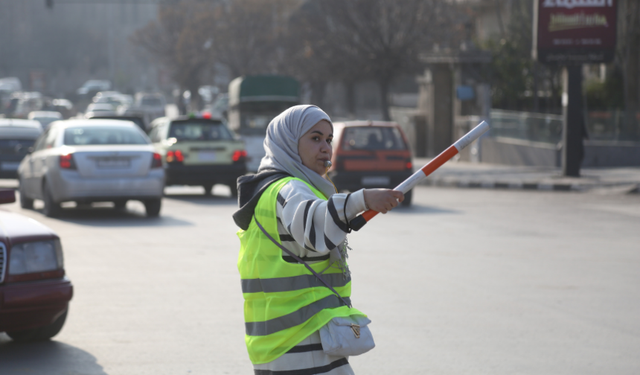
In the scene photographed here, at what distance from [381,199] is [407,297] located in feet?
17.4

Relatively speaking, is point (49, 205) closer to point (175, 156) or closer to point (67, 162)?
point (67, 162)

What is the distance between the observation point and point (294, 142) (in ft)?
10.7

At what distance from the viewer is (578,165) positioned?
22.4 m

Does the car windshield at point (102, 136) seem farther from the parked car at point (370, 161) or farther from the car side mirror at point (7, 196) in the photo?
the car side mirror at point (7, 196)

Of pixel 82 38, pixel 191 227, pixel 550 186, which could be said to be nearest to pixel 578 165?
pixel 550 186

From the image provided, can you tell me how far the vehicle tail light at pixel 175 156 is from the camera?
1830 centimetres

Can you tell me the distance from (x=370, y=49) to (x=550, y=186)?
15.6 meters

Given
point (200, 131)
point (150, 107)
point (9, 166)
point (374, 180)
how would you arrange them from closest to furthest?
point (374, 180)
point (200, 131)
point (9, 166)
point (150, 107)

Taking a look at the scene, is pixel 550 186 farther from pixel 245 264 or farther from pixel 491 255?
pixel 245 264

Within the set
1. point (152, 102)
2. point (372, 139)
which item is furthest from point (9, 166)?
point (152, 102)

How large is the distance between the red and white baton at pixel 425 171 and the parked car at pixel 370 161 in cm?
1431

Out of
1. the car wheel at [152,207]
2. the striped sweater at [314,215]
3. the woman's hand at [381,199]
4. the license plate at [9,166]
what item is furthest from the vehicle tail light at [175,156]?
the woman's hand at [381,199]

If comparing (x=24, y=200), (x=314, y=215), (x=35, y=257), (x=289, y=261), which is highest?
(x=314, y=215)

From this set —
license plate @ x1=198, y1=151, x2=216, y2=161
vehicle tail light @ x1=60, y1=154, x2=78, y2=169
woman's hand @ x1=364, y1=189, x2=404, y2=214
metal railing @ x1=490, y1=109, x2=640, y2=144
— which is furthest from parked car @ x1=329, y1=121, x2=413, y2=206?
woman's hand @ x1=364, y1=189, x2=404, y2=214
